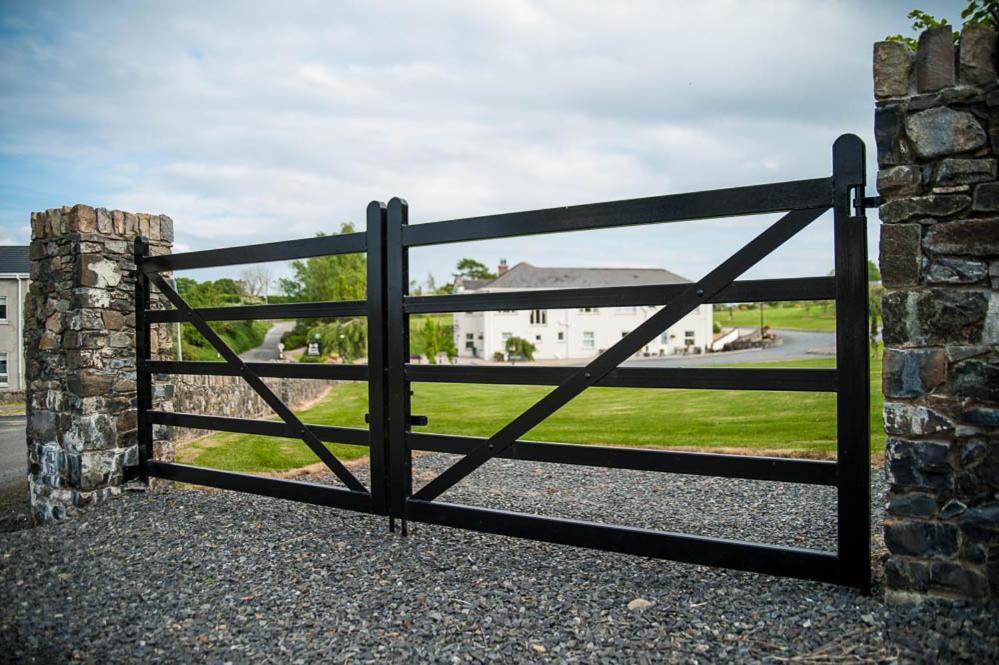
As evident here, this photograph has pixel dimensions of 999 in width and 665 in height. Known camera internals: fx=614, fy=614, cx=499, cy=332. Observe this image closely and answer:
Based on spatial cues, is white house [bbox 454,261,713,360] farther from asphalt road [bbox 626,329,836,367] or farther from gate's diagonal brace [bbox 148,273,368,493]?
gate's diagonal brace [bbox 148,273,368,493]

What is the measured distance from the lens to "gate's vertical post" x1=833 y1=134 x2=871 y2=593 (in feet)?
9.41

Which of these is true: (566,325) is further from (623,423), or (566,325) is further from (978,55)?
(978,55)

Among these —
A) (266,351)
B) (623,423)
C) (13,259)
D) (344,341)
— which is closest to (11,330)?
(13,259)

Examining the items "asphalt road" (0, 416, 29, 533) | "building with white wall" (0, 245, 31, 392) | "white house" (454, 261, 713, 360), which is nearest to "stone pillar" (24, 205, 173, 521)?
"asphalt road" (0, 416, 29, 533)

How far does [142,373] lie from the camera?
223 inches

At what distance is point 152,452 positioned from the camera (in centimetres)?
568

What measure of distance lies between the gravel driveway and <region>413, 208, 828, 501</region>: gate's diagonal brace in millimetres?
559

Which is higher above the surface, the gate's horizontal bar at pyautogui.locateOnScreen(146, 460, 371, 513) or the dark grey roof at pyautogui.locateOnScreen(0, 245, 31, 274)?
the dark grey roof at pyautogui.locateOnScreen(0, 245, 31, 274)

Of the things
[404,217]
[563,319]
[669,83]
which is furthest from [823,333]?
[404,217]

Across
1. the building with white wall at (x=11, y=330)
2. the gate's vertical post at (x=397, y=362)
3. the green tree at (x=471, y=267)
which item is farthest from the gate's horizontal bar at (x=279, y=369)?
the green tree at (x=471, y=267)

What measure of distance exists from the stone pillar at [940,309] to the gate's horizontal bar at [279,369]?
3.19m

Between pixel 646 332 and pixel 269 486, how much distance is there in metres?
3.16

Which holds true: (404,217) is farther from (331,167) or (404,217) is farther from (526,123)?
(331,167)

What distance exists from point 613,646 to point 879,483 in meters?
3.93
